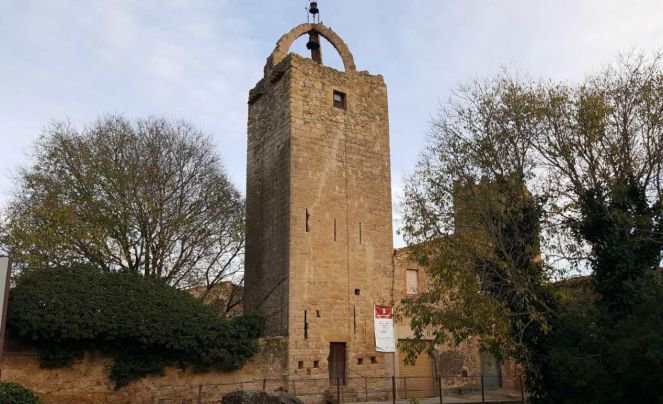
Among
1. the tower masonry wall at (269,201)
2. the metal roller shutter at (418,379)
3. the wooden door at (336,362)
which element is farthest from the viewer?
the metal roller shutter at (418,379)

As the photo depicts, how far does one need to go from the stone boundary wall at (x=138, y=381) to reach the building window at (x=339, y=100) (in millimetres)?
8112

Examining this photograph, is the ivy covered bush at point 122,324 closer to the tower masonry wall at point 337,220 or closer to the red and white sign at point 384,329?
the tower masonry wall at point 337,220

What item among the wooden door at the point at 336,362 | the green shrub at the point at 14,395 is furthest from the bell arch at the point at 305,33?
the green shrub at the point at 14,395

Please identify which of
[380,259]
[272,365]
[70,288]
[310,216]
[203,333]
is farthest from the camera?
[380,259]

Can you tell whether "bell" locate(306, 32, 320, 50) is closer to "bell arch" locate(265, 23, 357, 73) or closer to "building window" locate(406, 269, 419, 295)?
"bell arch" locate(265, 23, 357, 73)

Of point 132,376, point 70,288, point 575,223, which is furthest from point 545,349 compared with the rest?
point 70,288

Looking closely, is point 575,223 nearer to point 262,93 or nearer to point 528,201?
point 528,201

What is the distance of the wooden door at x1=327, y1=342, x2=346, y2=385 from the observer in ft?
57.4

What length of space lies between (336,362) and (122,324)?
665cm

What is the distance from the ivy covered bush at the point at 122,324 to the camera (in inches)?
523

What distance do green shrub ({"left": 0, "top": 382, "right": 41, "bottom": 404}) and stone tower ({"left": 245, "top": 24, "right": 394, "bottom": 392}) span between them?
7.01m

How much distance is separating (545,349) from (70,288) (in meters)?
10.9

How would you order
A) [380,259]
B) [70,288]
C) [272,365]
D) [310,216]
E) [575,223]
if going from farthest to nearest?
[380,259], [310,216], [272,365], [70,288], [575,223]

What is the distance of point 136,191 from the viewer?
18.0 metres
